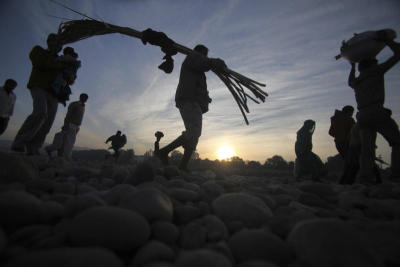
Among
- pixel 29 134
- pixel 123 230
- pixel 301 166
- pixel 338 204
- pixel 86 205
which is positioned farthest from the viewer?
pixel 301 166

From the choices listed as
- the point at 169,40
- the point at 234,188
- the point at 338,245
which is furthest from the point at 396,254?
the point at 169,40

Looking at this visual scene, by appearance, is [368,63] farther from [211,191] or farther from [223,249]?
[223,249]

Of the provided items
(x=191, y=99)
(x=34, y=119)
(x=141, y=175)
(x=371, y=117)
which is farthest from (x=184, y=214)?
(x=34, y=119)

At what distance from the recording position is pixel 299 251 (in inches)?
26.2

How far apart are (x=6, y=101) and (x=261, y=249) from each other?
23.4 feet

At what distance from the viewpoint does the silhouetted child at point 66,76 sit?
11.1 feet

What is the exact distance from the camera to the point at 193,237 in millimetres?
761

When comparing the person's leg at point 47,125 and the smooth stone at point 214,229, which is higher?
the person's leg at point 47,125

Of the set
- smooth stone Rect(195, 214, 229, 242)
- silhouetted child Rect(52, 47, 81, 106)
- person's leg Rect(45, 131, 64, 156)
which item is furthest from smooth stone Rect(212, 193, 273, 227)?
person's leg Rect(45, 131, 64, 156)

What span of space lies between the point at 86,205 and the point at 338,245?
0.97m

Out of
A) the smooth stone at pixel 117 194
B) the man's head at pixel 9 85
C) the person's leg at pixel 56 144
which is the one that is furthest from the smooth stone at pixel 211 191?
the man's head at pixel 9 85

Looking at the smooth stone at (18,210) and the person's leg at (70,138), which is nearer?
the smooth stone at (18,210)

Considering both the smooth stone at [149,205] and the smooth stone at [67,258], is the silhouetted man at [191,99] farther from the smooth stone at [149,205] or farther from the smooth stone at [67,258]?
the smooth stone at [67,258]

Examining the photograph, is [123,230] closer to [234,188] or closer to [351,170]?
[234,188]
